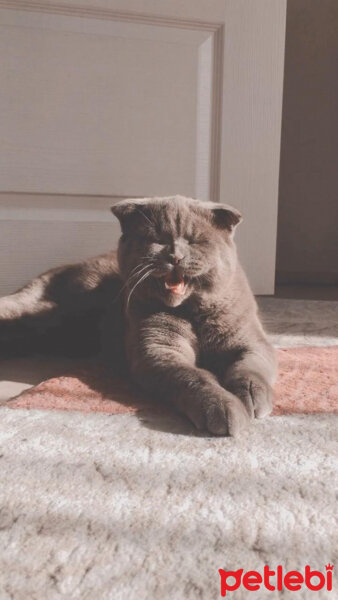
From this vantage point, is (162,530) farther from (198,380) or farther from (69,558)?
(198,380)

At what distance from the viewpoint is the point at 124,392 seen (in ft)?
3.61

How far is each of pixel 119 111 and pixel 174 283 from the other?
0.96 m

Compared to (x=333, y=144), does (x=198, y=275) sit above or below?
below

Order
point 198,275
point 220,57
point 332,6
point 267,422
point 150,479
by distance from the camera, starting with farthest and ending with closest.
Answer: point 332,6 → point 220,57 → point 198,275 → point 267,422 → point 150,479

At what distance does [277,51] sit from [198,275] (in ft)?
4.01

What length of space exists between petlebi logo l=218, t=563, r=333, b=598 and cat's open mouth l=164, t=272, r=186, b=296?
63 centimetres

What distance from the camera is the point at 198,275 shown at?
3.67 ft

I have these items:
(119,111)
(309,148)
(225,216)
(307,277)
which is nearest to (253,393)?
(225,216)

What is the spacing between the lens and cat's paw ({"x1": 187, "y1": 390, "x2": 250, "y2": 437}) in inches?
34.0

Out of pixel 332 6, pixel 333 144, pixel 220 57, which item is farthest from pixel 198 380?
pixel 332 6

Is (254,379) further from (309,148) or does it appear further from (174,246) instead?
(309,148)

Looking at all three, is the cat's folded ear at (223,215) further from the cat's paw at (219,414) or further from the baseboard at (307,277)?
the baseboard at (307,277)

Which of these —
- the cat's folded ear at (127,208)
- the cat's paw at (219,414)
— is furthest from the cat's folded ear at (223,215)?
the cat's paw at (219,414)

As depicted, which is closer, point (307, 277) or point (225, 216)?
point (225, 216)
